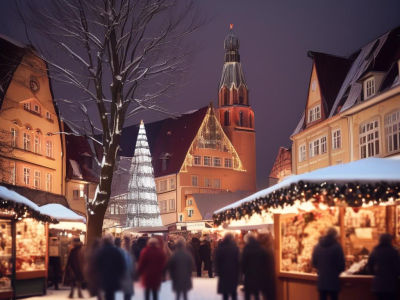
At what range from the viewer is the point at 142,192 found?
63.5 metres

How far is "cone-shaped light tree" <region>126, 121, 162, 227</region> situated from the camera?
62719mm

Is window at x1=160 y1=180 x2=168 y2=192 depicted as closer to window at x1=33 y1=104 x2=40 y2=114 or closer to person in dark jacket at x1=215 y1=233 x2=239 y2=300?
window at x1=33 y1=104 x2=40 y2=114

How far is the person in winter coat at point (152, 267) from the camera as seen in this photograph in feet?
51.3

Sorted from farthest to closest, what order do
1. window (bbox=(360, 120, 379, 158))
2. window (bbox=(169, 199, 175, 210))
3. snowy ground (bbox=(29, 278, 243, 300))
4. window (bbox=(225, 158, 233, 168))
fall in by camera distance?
window (bbox=(225, 158, 233, 168)) < window (bbox=(169, 199, 175, 210)) < window (bbox=(360, 120, 379, 158)) < snowy ground (bbox=(29, 278, 243, 300))

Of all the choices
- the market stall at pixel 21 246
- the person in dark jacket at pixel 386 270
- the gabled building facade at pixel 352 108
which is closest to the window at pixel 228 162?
the gabled building facade at pixel 352 108

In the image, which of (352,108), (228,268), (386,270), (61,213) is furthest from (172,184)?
(386,270)

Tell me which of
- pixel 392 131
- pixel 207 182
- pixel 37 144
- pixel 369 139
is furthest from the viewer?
pixel 207 182

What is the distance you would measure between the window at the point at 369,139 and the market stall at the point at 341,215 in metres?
18.0

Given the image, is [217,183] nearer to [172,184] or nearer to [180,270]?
[172,184]

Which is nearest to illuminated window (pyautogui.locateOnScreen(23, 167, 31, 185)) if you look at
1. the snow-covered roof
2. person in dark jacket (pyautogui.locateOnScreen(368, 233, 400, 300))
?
the snow-covered roof

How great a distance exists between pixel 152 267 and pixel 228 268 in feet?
5.79

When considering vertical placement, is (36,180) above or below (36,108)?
below

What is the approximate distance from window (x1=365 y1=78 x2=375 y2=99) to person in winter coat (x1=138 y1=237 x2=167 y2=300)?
2093cm

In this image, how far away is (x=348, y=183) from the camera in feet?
47.3
